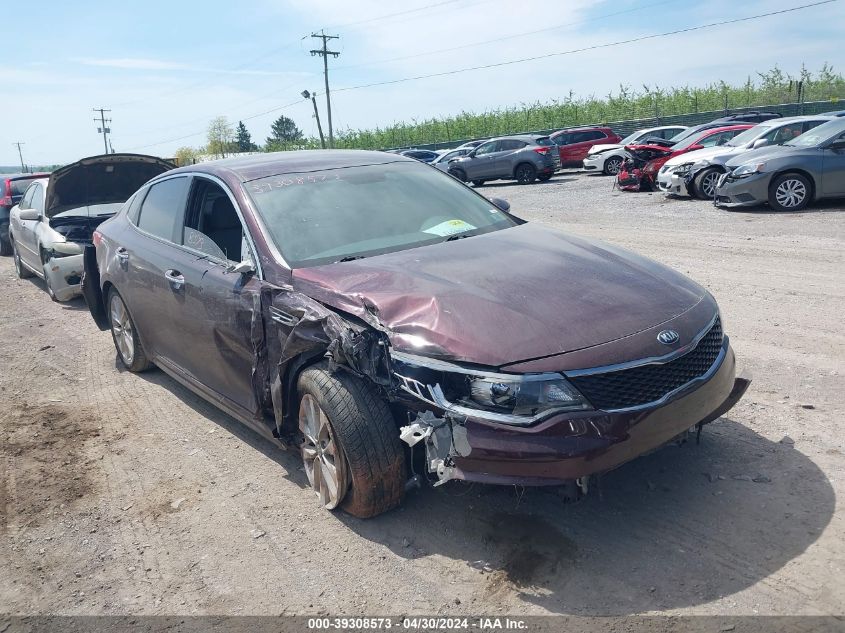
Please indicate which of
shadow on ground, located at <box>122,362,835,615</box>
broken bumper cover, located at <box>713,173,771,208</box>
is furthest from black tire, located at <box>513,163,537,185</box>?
shadow on ground, located at <box>122,362,835,615</box>

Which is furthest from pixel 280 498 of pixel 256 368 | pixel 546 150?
pixel 546 150

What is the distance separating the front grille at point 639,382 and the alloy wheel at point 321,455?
1212 millimetres

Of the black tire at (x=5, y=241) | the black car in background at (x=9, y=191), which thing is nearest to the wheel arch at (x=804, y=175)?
the black car in background at (x=9, y=191)

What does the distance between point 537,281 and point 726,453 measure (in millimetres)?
1483

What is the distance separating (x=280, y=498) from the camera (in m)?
3.94

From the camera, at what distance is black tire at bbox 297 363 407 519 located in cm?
331

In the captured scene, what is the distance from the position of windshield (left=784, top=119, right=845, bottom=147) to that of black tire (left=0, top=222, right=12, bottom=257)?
52.1 ft

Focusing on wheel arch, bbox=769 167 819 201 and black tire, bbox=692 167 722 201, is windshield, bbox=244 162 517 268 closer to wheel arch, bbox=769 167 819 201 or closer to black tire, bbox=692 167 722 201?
wheel arch, bbox=769 167 819 201

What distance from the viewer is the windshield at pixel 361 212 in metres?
4.12

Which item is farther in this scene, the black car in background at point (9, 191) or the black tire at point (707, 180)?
the black tire at point (707, 180)

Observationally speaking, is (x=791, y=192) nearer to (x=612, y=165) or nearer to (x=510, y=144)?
(x=612, y=165)

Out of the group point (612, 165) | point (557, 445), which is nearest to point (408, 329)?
point (557, 445)

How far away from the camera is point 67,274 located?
9.45m

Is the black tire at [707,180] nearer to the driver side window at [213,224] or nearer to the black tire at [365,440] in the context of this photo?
the driver side window at [213,224]
